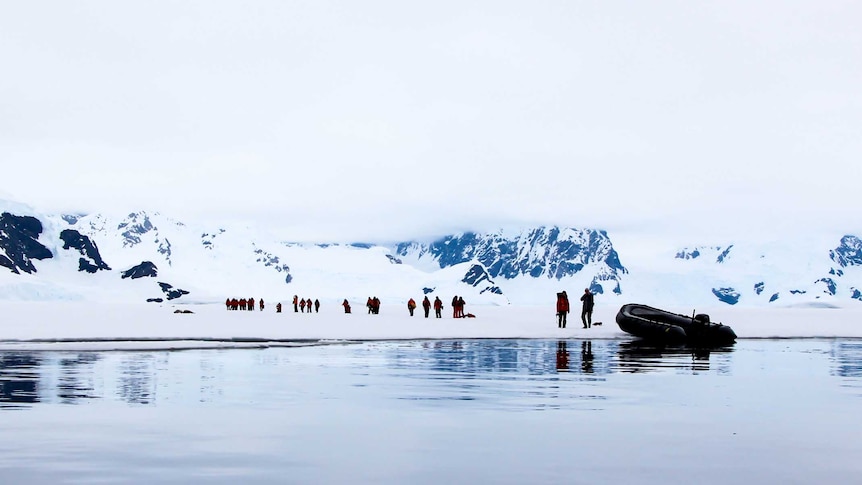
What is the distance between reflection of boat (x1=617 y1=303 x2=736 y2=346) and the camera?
42.9 metres

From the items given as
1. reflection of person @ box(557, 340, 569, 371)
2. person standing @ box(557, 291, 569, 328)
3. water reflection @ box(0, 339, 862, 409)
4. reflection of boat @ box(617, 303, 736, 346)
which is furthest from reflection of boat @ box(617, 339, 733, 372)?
person standing @ box(557, 291, 569, 328)

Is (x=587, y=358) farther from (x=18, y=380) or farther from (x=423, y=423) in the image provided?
(x=423, y=423)

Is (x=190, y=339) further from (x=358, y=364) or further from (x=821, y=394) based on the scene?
(x=821, y=394)

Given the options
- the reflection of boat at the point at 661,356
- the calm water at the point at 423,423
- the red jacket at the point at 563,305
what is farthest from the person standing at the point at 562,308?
the calm water at the point at 423,423

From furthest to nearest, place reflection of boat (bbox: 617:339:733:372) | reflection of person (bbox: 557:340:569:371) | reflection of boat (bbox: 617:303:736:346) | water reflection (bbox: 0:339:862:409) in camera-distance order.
A: reflection of boat (bbox: 617:303:736:346), reflection of boat (bbox: 617:339:733:372), reflection of person (bbox: 557:340:569:371), water reflection (bbox: 0:339:862:409)

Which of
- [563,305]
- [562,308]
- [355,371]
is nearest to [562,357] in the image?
[355,371]

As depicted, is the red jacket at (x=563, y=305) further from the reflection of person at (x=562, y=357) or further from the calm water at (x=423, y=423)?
the calm water at (x=423, y=423)

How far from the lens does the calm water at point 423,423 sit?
1104cm

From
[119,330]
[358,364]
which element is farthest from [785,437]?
[119,330]

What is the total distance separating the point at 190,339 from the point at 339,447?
28.5 m

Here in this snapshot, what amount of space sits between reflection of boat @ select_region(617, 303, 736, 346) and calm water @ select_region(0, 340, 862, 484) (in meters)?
15.6

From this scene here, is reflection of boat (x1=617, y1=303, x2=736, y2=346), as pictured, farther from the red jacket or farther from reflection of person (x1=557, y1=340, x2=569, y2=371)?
reflection of person (x1=557, y1=340, x2=569, y2=371)

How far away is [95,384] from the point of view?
20.3 meters

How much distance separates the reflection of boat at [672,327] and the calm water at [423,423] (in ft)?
51.2
